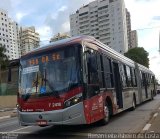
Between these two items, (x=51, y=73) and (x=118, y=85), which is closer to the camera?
(x=51, y=73)

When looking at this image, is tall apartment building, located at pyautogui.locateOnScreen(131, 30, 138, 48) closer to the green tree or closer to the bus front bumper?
the green tree

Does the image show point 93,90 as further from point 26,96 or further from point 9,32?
point 9,32

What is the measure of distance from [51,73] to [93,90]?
1.58 m

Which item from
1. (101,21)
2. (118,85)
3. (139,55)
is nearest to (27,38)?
(101,21)

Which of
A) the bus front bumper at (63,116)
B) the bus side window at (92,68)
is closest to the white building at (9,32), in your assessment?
the bus side window at (92,68)

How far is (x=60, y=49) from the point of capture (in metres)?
12.2

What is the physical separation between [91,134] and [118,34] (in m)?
68.7

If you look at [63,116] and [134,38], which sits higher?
[134,38]

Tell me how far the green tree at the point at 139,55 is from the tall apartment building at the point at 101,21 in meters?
15.7

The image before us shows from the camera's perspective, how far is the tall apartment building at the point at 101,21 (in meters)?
65.4

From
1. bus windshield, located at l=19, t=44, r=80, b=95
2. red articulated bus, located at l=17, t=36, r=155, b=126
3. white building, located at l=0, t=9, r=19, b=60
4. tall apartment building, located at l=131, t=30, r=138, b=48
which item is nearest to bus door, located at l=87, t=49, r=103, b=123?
red articulated bus, located at l=17, t=36, r=155, b=126

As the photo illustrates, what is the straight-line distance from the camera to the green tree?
103 metres

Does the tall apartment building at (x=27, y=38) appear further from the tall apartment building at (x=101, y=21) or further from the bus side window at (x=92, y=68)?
the bus side window at (x=92, y=68)

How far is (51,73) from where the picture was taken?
1200 centimetres
